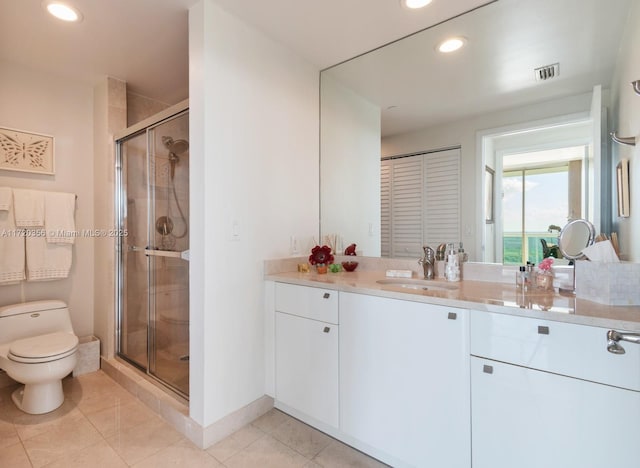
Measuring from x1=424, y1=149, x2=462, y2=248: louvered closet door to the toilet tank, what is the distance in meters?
2.70

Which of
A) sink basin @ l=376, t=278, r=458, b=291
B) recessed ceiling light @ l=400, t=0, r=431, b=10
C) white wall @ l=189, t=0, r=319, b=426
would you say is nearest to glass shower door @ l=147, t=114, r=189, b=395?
white wall @ l=189, t=0, r=319, b=426

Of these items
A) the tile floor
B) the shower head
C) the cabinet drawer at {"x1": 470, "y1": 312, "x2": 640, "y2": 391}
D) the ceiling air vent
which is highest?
the ceiling air vent

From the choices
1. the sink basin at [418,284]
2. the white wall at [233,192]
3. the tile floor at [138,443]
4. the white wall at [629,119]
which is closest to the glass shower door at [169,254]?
the tile floor at [138,443]

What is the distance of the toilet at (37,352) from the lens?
1909mm

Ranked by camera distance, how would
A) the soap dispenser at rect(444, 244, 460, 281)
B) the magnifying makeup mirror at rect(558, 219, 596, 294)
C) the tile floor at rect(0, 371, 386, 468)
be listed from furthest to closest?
the soap dispenser at rect(444, 244, 460, 281)
the tile floor at rect(0, 371, 386, 468)
the magnifying makeup mirror at rect(558, 219, 596, 294)

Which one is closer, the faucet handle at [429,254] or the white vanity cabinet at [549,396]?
the white vanity cabinet at [549,396]

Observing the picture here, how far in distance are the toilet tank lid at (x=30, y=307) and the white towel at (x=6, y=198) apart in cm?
69

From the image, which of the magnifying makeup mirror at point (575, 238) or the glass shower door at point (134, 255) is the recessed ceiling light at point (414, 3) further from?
the glass shower door at point (134, 255)

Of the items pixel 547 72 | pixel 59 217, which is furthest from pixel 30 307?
pixel 547 72

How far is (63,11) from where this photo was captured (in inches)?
69.3

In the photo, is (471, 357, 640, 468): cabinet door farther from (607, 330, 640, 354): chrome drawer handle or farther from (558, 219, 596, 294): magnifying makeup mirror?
(558, 219, 596, 294): magnifying makeup mirror

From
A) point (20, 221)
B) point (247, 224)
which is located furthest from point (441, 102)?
point (20, 221)

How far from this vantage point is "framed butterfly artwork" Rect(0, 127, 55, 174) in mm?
2301

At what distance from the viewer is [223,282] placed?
1754mm
